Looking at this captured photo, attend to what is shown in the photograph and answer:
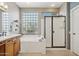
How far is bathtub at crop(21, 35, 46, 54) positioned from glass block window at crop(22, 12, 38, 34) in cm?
21

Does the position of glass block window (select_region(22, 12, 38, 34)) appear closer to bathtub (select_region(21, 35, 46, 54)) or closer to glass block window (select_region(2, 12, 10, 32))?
bathtub (select_region(21, 35, 46, 54))

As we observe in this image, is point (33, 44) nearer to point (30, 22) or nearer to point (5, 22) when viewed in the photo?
point (30, 22)

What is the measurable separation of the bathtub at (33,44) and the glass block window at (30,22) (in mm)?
213

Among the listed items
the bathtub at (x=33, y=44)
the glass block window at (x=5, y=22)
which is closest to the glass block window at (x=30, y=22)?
the bathtub at (x=33, y=44)

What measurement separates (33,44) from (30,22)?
733 mm

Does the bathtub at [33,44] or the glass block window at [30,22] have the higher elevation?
the glass block window at [30,22]

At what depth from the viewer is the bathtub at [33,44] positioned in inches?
170

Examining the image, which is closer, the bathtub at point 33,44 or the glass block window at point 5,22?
the glass block window at point 5,22

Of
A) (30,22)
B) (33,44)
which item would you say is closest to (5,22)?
(30,22)

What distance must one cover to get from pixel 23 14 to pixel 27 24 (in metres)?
0.32

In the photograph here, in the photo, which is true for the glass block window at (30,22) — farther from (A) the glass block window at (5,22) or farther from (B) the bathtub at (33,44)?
(A) the glass block window at (5,22)

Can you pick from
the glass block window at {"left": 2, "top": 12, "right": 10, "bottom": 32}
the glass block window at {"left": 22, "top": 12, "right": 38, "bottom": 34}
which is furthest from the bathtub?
the glass block window at {"left": 2, "top": 12, "right": 10, "bottom": 32}

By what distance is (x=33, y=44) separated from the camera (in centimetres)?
452

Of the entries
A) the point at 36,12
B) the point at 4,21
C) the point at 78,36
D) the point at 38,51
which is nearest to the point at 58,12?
the point at 36,12
